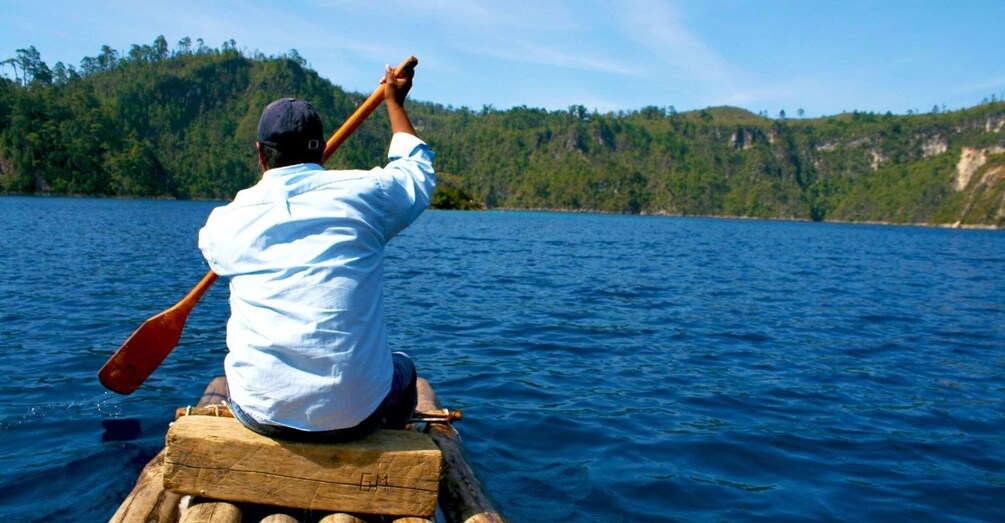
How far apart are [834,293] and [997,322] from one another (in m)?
5.18

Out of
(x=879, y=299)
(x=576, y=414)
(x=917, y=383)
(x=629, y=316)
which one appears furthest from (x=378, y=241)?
(x=879, y=299)

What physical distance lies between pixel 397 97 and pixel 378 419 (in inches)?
75.0

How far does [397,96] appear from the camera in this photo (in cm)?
423

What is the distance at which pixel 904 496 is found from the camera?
6.73 meters

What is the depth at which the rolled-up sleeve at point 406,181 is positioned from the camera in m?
3.40

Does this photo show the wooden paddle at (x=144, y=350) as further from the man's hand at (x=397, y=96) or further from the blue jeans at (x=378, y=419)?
the blue jeans at (x=378, y=419)

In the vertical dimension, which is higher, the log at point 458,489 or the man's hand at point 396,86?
the man's hand at point 396,86

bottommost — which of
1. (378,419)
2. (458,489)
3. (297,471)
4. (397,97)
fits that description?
(458,489)

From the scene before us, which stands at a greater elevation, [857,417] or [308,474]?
[308,474]

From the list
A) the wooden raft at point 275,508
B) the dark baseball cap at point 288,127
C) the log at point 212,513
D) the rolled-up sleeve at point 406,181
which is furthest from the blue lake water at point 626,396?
the dark baseball cap at point 288,127

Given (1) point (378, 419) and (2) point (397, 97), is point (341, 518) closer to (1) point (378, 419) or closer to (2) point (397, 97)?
(1) point (378, 419)

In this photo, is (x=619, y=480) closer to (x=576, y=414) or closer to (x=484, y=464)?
(x=484, y=464)

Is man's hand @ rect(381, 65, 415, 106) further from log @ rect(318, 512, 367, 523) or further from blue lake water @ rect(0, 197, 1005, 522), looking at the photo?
blue lake water @ rect(0, 197, 1005, 522)

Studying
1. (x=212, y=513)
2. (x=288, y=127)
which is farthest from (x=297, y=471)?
(x=288, y=127)
